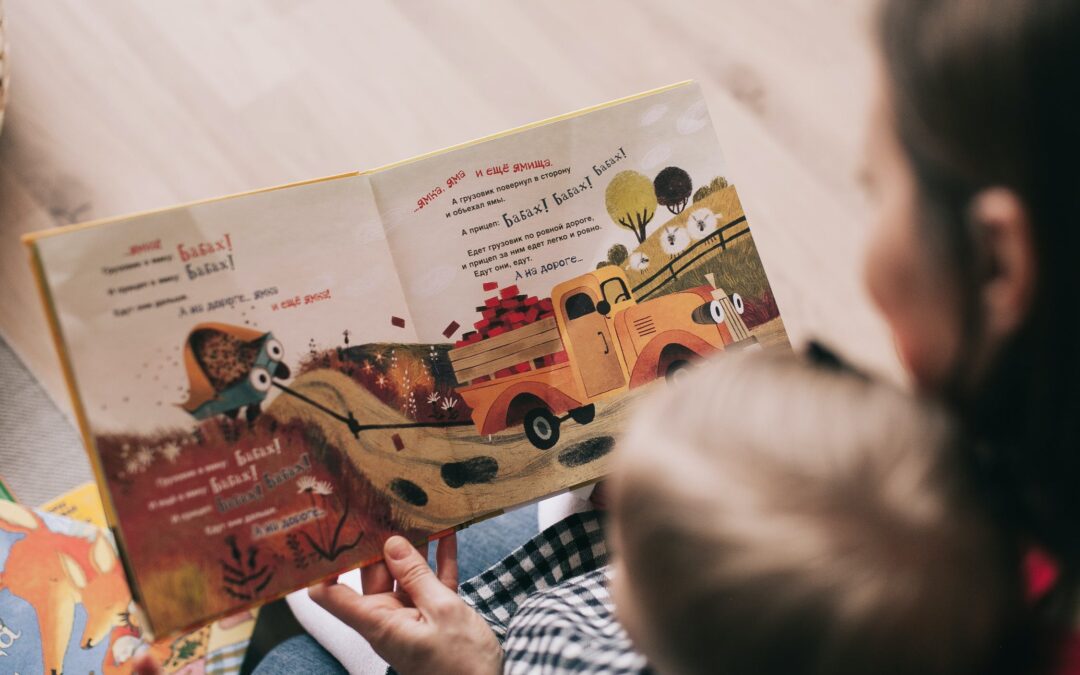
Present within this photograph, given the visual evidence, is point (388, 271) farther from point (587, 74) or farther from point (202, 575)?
point (587, 74)

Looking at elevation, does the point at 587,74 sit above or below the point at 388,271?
above

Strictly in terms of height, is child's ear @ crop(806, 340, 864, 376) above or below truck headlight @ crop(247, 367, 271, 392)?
below

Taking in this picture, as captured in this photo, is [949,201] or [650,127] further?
[650,127]

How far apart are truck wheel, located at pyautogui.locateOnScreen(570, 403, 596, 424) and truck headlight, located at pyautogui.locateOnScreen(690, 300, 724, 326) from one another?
0.12 m

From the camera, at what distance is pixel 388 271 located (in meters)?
0.59

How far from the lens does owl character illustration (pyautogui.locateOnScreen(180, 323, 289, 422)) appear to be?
53 centimetres

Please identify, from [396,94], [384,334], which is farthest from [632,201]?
[396,94]

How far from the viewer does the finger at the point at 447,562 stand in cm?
67

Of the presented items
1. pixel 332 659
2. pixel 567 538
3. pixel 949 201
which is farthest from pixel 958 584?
pixel 332 659

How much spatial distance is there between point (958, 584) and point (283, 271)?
19.0 inches

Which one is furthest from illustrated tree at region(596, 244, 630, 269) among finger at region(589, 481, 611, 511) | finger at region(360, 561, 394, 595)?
finger at region(360, 561, 394, 595)

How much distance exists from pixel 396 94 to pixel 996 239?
0.90m

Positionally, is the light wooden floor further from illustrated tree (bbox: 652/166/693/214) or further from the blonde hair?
the blonde hair

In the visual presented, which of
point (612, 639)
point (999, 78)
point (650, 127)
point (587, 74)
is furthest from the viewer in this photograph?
point (587, 74)
